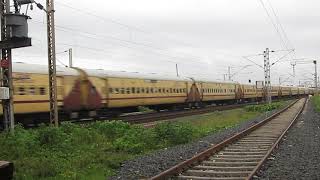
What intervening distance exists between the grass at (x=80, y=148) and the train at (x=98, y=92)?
A: 408cm

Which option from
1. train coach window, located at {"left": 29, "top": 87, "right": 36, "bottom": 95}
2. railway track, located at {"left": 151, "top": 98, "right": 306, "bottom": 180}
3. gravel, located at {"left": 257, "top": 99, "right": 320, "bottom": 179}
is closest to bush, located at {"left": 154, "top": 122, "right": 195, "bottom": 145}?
railway track, located at {"left": 151, "top": 98, "right": 306, "bottom": 180}

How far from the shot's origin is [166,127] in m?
18.2

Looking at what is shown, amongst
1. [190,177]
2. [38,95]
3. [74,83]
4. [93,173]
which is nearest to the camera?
[190,177]

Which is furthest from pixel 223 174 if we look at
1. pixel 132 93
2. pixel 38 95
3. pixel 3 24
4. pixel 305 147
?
pixel 132 93

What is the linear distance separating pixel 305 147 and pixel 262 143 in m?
1.91

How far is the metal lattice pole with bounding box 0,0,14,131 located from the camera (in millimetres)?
16250

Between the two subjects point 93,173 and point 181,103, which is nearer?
point 93,173

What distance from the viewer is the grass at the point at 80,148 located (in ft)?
36.3

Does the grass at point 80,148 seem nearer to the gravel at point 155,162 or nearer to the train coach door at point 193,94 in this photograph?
the gravel at point 155,162

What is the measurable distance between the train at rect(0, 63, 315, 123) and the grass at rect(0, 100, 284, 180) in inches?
161

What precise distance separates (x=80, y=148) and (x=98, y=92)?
599 inches

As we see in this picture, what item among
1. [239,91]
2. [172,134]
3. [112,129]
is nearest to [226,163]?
[172,134]

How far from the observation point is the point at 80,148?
50.7 feet

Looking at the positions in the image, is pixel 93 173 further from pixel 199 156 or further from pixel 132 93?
pixel 132 93
